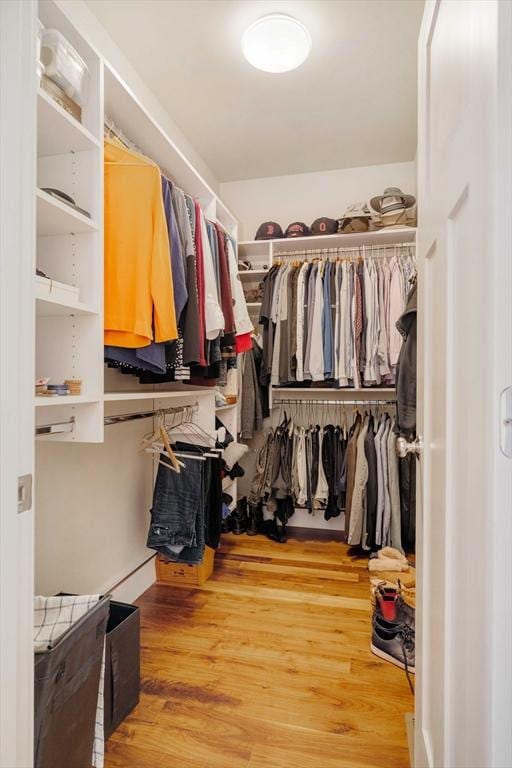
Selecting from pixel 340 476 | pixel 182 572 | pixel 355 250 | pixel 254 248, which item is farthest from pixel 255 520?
pixel 355 250

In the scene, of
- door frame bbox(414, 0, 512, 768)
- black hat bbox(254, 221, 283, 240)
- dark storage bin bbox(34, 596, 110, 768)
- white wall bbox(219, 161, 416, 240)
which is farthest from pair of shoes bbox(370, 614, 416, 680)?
white wall bbox(219, 161, 416, 240)

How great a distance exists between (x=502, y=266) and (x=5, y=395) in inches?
33.2

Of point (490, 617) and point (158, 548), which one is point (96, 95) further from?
point (158, 548)

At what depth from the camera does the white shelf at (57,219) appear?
111 cm

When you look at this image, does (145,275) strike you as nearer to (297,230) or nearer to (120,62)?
(120,62)

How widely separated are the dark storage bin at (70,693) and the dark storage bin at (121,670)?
0.14 metres

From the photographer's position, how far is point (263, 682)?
5.19ft

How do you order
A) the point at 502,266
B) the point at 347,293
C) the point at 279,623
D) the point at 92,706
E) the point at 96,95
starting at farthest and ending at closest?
the point at 347,293
the point at 279,623
the point at 96,95
the point at 92,706
the point at 502,266

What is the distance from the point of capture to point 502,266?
1.51 feet

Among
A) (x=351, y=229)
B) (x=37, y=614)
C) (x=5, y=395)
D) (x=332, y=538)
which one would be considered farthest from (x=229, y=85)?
Result: (x=332, y=538)

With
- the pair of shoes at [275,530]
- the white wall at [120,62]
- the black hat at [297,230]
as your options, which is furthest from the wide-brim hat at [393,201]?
the pair of shoes at [275,530]

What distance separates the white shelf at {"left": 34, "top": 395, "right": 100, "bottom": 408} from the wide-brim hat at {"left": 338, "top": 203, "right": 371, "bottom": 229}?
233 cm

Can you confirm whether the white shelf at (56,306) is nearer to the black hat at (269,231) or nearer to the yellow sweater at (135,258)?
the yellow sweater at (135,258)

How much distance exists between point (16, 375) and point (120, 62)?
78.5 inches
